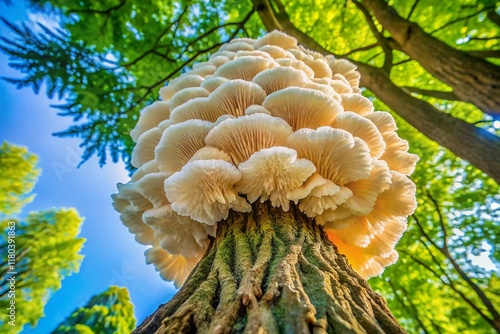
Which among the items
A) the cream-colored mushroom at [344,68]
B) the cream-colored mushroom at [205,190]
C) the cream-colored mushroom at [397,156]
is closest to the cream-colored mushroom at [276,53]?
the cream-colored mushroom at [344,68]

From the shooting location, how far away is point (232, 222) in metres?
1.61

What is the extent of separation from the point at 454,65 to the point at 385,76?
125cm

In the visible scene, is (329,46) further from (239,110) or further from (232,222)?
(232,222)

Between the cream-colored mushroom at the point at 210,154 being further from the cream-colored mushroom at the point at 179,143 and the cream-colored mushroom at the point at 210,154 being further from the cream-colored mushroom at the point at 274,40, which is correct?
the cream-colored mushroom at the point at 274,40

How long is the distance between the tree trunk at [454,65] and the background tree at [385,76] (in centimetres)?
2

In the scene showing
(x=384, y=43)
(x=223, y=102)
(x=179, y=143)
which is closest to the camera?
(x=179, y=143)

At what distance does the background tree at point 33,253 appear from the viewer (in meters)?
9.32

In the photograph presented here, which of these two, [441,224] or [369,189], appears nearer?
[369,189]

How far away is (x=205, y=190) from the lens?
1.43 m

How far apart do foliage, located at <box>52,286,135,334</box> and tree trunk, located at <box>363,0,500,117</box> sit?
39.3ft

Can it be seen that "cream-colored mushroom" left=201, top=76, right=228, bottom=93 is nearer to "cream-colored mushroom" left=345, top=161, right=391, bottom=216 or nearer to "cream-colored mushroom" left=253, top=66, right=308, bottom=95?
"cream-colored mushroom" left=253, top=66, right=308, bottom=95

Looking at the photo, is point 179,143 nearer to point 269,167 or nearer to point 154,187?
point 154,187

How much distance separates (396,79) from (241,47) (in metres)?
5.00

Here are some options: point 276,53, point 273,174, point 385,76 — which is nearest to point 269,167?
point 273,174
